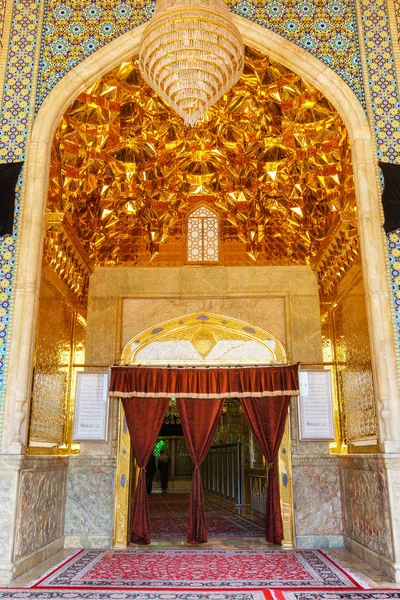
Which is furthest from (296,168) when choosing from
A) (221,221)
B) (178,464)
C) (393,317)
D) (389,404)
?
(178,464)

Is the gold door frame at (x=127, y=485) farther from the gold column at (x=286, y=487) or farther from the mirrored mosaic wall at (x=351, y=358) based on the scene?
the mirrored mosaic wall at (x=351, y=358)

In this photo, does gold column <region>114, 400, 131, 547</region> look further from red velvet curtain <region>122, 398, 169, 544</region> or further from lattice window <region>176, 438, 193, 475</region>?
lattice window <region>176, 438, 193, 475</region>

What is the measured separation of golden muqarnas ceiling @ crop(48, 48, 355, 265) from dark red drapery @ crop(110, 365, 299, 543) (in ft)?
5.00

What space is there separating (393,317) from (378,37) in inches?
105

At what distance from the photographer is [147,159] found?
6.74 metres

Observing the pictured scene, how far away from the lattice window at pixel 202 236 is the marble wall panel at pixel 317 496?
9.11ft

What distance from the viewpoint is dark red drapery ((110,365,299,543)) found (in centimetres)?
666

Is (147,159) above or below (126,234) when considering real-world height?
above

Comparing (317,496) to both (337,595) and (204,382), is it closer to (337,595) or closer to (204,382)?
(204,382)

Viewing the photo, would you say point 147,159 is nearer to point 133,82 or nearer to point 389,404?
point 133,82

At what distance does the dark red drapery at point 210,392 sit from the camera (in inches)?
262

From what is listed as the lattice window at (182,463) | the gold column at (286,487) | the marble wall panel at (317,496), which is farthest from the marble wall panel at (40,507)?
the lattice window at (182,463)

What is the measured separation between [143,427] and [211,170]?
323 centimetres

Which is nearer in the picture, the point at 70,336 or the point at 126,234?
the point at 70,336
